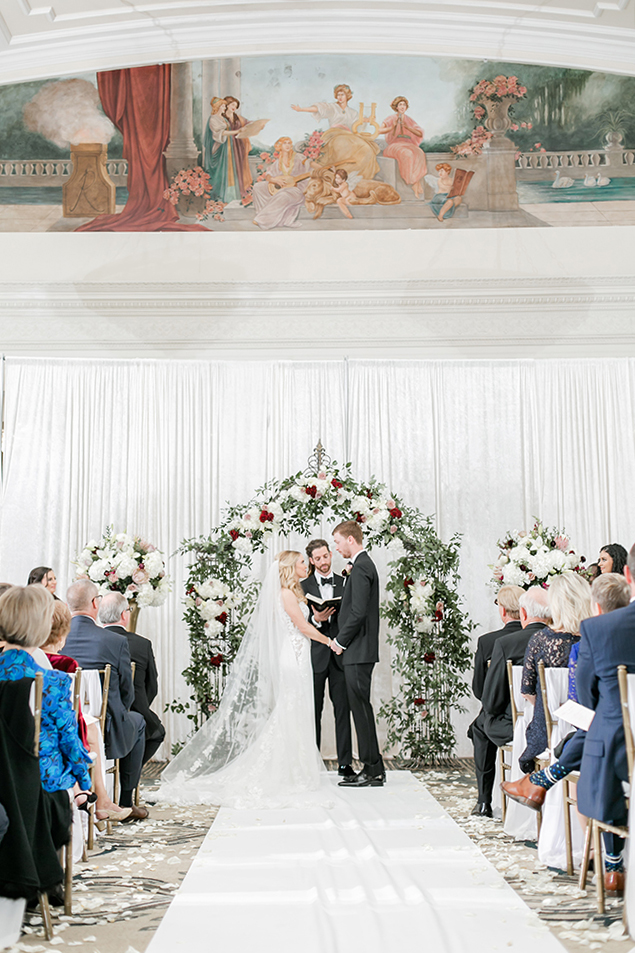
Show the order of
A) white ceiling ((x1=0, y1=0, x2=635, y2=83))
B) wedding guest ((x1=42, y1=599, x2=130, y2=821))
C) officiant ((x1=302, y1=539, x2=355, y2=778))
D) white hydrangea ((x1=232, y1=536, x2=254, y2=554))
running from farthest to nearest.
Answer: white ceiling ((x1=0, y1=0, x2=635, y2=83)) < white hydrangea ((x1=232, y1=536, x2=254, y2=554)) < officiant ((x1=302, y1=539, x2=355, y2=778)) < wedding guest ((x1=42, y1=599, x2=130, y2=821))

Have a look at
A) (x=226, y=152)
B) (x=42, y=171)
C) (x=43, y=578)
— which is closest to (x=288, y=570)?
(x=43, y=578)

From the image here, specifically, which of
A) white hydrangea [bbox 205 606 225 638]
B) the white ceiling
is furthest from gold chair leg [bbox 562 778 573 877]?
the white ceiling

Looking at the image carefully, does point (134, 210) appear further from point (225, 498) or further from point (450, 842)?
point (450, 842)

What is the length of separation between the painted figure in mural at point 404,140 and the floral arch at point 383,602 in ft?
14.0

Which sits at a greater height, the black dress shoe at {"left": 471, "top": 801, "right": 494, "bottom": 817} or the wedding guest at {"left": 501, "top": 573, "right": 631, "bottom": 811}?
the wedding guest at {"left": 501, "top": 573, "right": 631, "bottom": 811}

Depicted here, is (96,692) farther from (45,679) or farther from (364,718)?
(364,718)

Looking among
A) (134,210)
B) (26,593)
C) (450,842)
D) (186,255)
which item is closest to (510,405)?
(186,255)

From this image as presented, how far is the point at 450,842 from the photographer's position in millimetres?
5570

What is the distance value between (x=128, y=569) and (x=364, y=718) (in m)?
2.63

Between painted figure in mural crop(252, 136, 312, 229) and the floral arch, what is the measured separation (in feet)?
11.5

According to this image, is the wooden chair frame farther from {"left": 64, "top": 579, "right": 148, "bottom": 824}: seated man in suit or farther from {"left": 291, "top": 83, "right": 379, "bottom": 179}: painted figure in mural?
{"left": 291, "top": 83, "right": 379, "bottom": 179}: painted figure in mural

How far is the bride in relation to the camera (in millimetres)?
6809

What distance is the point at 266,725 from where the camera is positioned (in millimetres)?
7113

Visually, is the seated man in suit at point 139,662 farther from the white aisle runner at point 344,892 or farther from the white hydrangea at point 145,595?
the white hydrangea at point 145,595
